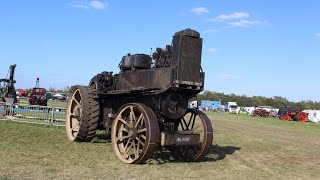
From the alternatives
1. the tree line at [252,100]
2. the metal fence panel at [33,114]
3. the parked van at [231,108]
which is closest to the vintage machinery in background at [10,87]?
the metal fence panel at [33,114]

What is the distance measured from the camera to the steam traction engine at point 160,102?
32.4ft

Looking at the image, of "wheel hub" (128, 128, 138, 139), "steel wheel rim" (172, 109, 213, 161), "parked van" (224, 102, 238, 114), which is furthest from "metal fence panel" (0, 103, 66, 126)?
"parked van" (224, 102, 238, 114)

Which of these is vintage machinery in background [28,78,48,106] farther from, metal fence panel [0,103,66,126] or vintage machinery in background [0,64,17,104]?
metal fence panel [0,103,66,126]

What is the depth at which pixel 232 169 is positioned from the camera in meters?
10.0

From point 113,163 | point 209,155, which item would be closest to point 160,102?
point 113,163

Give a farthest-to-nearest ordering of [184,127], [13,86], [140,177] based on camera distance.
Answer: [13,86] → [184,127] → [140,177]

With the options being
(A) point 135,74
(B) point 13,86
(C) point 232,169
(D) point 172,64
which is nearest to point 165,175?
(C) point 232,169

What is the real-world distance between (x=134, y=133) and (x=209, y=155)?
2.97 meters

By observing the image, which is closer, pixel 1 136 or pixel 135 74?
pixel 135 74

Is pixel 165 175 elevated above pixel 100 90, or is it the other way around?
pixel 100 90

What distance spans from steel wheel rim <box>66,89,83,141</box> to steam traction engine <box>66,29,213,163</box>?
6.45 ft

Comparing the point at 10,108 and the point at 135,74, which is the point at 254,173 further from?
the point at 10,108

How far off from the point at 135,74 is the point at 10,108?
1038 centimetres

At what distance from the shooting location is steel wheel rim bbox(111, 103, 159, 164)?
31.2 ft
